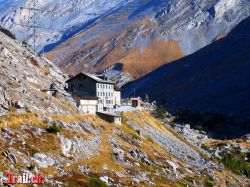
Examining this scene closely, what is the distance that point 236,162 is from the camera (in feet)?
460

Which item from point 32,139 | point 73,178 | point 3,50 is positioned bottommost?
point 73,178

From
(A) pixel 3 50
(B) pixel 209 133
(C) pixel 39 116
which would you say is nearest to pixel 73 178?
(C) pixel 39 116

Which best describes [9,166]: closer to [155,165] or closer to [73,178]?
[73,178]

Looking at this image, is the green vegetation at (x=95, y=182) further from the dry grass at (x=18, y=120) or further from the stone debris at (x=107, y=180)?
the dry grass at (x=18, y=120)

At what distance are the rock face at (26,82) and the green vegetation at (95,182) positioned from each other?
65.4ft

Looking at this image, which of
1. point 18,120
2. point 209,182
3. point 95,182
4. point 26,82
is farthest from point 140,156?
point 26,82

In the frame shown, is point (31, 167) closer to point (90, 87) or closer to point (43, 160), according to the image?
point (43, 160)

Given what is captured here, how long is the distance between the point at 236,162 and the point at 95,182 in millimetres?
71511

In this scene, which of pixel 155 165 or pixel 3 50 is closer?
pixel 155 165

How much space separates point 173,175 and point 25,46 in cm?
7350

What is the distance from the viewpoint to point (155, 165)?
101 m

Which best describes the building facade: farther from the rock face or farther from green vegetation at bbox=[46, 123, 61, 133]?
green vegetation at bbox=[46, 123, 61, 133]

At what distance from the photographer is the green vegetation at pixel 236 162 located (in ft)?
443

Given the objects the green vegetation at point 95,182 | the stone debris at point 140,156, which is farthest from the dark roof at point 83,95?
the green vegetation at point 95,182
